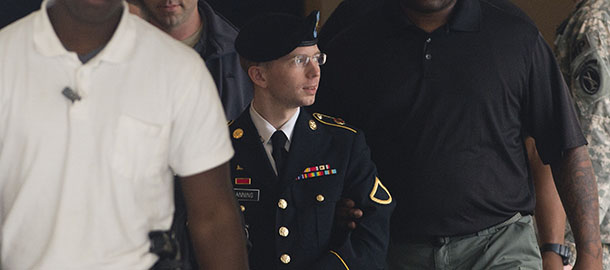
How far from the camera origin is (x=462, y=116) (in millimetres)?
2600

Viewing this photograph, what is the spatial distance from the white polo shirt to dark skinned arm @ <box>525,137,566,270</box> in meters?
1.78

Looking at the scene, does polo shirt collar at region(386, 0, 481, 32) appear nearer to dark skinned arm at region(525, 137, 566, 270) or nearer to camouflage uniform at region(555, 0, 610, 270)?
dark skinned arm at region(525, 137, 566, 270)

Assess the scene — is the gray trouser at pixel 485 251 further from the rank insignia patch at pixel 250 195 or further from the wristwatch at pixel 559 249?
the rank insignia patch at pixel 250 195

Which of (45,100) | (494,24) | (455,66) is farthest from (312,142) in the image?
(45,100)

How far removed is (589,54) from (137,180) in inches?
92.4

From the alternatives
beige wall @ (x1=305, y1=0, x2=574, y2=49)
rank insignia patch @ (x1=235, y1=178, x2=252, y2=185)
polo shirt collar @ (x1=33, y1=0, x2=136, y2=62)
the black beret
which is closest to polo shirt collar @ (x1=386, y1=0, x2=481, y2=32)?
the black beret

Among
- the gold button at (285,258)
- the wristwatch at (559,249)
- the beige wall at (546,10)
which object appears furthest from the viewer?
the beige wall at (546,10)

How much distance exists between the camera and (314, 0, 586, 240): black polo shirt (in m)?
2.61

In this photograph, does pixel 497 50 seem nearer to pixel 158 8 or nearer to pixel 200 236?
pixel 158 8

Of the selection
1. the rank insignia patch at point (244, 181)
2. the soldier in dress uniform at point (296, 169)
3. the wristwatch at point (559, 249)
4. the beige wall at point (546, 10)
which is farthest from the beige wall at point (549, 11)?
the rank insignia patch at point (244, 181)

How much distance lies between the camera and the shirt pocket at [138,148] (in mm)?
1390

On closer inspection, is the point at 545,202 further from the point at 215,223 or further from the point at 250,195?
the point at 215,223

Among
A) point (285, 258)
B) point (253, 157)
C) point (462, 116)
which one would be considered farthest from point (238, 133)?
point (462, 116)

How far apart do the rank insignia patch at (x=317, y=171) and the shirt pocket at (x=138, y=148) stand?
0.93m
